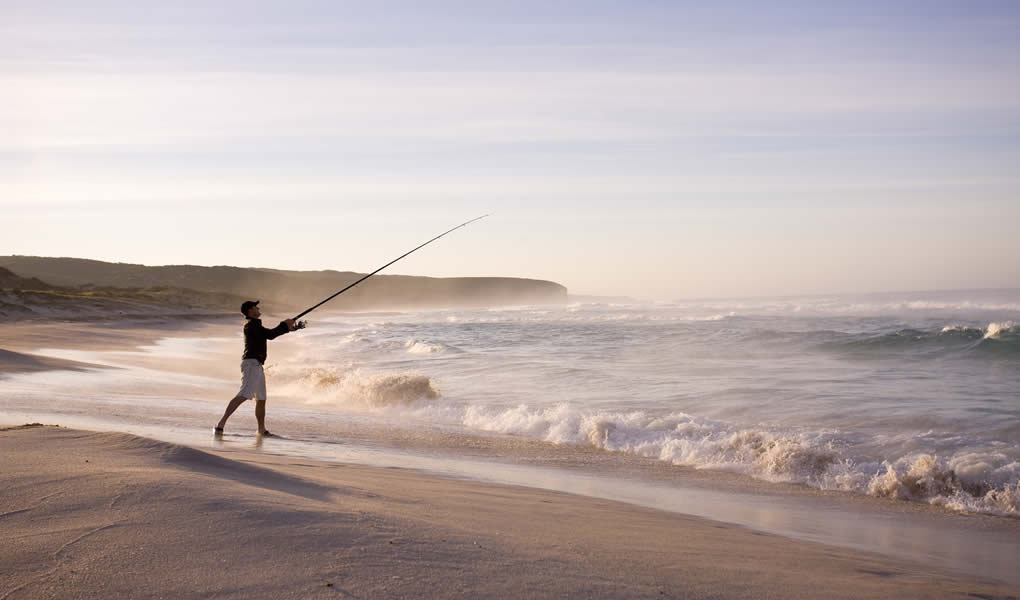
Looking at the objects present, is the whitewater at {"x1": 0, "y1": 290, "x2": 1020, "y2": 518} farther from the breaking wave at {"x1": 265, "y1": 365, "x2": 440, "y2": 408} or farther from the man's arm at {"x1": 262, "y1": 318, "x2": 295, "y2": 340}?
the man's arm at {"x1": 262, "y1": 318, "x2": 295, "y2": 340}

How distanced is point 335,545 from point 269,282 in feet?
344

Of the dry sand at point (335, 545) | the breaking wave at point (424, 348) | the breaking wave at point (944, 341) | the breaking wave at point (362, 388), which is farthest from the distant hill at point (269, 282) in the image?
the dry sand at point (335, 545)

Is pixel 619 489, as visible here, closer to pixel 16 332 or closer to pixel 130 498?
pixel 130 498

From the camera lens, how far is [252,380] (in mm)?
8086

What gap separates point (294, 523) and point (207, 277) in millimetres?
106103

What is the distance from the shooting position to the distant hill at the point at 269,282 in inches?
3622

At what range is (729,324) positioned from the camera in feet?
85.1

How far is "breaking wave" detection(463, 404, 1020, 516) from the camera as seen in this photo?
5.92 meters

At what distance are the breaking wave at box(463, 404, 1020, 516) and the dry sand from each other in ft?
6.79

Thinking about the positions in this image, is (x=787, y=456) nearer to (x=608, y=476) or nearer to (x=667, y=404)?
(x=608, y=476)

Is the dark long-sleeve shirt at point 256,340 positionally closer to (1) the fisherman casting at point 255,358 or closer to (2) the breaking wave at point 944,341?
(1) the fisherman casting at point 255,358

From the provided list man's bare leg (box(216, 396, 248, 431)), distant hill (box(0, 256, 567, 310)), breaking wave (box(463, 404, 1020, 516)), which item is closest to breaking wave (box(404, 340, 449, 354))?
breaking wave (box(463, 404, 1020, 516))

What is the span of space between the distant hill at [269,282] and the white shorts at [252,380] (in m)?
77.0

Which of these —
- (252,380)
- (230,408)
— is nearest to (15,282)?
(252,380)
